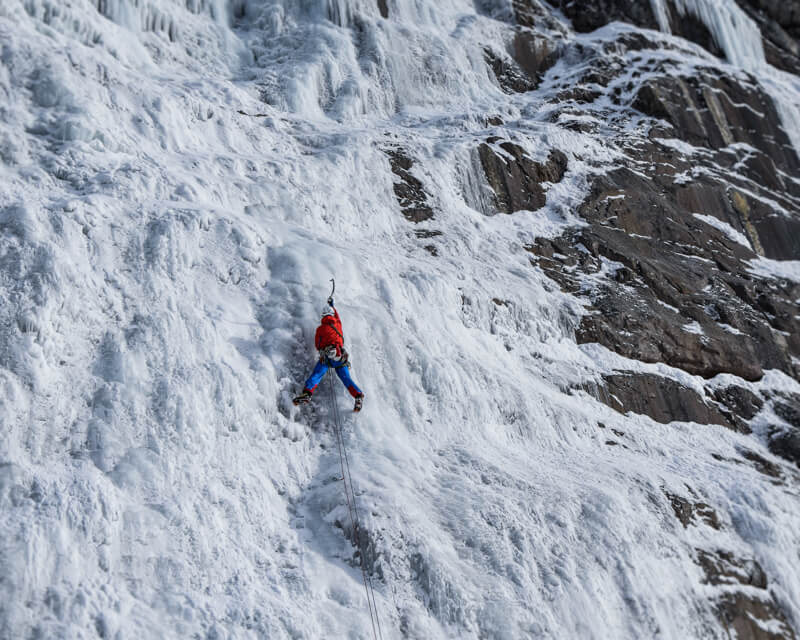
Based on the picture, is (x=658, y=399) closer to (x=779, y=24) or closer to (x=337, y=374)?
(x=337, y=374)

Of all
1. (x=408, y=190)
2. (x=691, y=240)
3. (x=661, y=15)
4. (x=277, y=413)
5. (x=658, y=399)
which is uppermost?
(x=661, y=15)

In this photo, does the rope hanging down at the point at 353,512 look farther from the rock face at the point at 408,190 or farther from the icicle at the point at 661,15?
the icicle at the point at 661,15

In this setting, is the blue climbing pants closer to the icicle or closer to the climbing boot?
the climbing boot

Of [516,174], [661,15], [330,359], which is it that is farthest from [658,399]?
[661,15]

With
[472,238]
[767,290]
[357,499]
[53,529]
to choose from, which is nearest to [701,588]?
[357,499]

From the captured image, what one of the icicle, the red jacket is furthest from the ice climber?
the icicle

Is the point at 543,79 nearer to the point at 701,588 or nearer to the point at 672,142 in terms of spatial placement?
the point at 672,142

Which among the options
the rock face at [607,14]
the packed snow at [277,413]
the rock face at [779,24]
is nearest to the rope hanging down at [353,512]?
the packed snow at [277,413]
